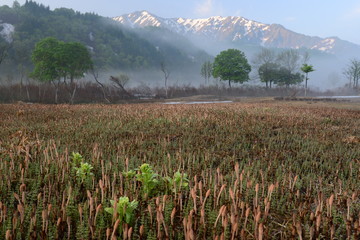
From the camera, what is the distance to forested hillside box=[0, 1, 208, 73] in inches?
4363

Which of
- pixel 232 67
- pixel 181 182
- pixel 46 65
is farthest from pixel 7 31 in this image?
pixel 181 182

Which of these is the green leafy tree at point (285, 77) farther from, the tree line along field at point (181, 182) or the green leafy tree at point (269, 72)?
the tree line along field at point (181, 182)

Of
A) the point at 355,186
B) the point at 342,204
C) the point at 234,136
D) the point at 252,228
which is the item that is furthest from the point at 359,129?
the point at 252,228

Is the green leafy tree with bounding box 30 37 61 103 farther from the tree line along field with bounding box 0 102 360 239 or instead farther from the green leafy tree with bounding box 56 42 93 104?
the tree line along field with bounding box 0 102 360 239

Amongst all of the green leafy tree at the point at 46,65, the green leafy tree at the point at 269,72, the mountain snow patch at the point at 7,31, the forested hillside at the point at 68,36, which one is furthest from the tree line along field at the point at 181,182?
the mountain snow patch at the point at 7,31

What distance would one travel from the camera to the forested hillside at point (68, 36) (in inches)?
4363

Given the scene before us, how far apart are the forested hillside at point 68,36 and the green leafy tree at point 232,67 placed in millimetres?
72699

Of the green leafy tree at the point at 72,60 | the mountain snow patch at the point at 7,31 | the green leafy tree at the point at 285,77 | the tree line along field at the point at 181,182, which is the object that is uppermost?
the mountain snow patch at the point at 7,31

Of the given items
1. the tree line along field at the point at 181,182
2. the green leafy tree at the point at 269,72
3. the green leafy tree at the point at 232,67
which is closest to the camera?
the tree line along field at the point at 181,182

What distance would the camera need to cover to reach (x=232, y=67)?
250 ft

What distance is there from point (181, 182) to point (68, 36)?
154514mm

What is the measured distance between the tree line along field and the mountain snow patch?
5378 inches

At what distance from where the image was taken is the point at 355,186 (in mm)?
3799

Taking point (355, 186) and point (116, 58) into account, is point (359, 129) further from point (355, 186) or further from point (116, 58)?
point (116, 58)
